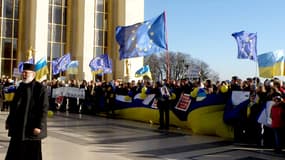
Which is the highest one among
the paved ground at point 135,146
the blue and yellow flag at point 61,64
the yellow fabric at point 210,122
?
the blue and yellow flag at point 61,64

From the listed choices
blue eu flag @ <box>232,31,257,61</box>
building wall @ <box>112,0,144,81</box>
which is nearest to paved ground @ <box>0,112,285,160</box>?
blue eu flag @ <box>232,31,257,61</box>

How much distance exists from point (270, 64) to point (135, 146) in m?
6.84

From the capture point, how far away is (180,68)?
3243 inches

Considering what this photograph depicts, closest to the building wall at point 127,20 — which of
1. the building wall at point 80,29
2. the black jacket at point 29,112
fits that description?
the building wall at point 80,29

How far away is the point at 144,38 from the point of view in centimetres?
1942

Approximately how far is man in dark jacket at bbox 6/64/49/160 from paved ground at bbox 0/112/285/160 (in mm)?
2384

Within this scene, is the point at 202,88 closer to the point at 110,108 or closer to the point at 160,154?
the point at 160,154

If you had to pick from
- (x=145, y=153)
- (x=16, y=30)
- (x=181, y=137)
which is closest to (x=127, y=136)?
(x=181, y=137)

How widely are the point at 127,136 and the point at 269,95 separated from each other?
450 cm

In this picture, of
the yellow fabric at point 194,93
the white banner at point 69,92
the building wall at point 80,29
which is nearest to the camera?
the yellow fabric at point 194,93

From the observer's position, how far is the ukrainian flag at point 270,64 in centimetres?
1598

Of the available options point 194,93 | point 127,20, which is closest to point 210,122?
point 194,93

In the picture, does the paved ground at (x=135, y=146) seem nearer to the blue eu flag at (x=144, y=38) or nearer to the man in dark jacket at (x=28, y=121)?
the man in dark jacket at (x=28, y=121)

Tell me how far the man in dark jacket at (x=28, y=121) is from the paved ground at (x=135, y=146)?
2384mm
